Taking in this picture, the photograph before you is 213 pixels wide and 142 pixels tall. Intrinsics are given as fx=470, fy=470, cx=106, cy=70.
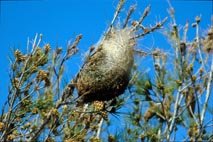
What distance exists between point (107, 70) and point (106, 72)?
1 cm

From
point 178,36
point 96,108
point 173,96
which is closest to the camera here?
point 96,108

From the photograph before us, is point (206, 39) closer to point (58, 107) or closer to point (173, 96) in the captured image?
point (173, 96)

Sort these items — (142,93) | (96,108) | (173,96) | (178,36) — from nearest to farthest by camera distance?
(96,108) → (178,36) → (142,93) → (173,96)

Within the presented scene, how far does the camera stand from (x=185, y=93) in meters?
4.36

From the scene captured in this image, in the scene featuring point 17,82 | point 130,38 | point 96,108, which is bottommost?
point 96,108

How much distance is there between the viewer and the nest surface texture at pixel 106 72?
2643 millimetres

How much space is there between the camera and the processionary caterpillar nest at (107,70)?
8.67 ft

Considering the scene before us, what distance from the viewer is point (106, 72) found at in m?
2.66

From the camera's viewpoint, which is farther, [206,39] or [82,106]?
[206,39]

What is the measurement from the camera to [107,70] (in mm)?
2666

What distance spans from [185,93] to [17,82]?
2.12 meters

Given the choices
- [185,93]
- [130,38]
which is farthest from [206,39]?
[130,38]

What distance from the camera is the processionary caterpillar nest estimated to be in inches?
104

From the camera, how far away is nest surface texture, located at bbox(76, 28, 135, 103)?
264 cm
